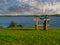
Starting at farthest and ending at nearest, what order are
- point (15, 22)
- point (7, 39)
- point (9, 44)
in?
1. point (15, 22)
2. point (7, 39)
3. point (9, 44)

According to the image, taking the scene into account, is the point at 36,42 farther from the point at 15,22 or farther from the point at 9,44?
the point at 15,22

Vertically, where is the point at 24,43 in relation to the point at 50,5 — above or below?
below

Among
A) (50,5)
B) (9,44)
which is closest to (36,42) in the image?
(9,44)

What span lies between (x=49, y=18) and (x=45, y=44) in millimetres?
8554

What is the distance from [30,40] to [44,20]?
757cm

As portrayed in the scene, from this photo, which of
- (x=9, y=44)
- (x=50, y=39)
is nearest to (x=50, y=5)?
(x=50, y=39)

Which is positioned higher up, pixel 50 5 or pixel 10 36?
pixel 50 5

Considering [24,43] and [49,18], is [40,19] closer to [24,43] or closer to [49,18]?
[49,18]

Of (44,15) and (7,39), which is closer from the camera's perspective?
(7,39)

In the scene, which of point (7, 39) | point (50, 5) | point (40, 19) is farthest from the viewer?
point (40, 19)

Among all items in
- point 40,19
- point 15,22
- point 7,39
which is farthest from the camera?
point 15,22

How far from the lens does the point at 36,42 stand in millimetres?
Answer: 16094

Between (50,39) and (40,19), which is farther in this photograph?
(40,19)

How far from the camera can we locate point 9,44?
1575 cm
